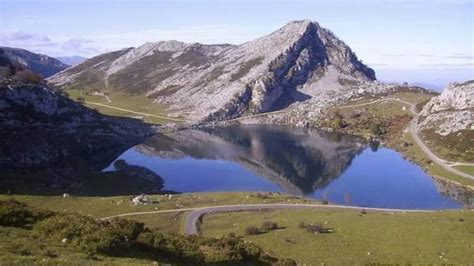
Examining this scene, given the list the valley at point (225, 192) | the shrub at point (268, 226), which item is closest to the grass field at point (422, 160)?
the valley at point (225, 192)

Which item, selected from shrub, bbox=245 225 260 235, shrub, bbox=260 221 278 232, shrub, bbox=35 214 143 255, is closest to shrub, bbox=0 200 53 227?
shrub, bbox=35 214 143 255

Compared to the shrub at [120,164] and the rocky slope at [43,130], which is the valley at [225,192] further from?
the shrub at [120,164]

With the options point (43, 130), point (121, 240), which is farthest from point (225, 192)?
point (121, 240)

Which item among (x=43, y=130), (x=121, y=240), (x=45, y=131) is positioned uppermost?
(x=121, y=240)

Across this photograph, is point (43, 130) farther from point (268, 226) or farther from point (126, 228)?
point (126, 228)

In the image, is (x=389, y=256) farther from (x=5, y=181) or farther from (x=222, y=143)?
(x=222, y=143)
